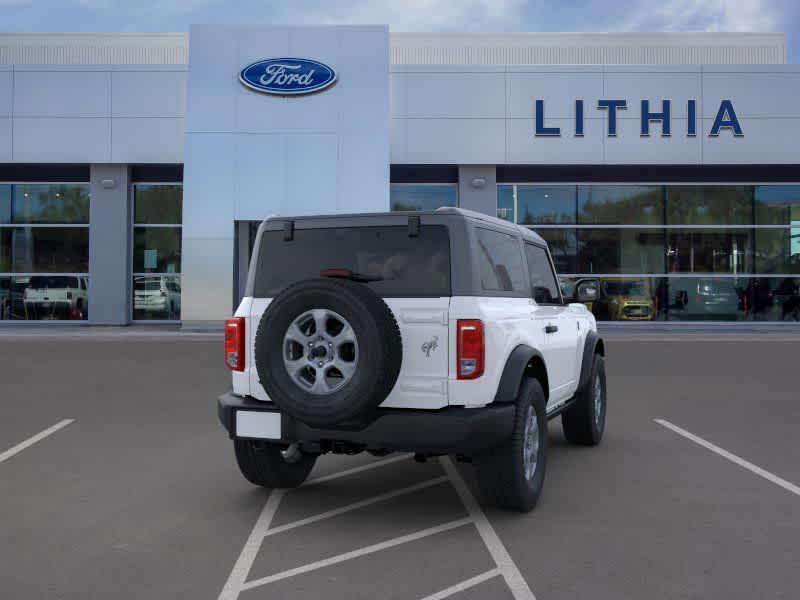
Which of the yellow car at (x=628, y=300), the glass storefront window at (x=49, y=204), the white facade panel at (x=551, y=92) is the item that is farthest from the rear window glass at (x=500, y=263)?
the glass storefront window at (x=49, y=204)

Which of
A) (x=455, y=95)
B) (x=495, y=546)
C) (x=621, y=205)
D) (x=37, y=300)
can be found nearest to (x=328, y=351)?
(x=495, y=546)

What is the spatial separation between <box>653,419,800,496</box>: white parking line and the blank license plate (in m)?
3.62

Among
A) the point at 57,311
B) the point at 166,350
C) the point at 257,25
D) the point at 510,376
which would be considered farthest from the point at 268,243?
the point at 57,311

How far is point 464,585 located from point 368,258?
203 centimetres

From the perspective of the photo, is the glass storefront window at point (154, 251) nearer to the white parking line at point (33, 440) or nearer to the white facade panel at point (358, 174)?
the white facade panel at point (358, 174)

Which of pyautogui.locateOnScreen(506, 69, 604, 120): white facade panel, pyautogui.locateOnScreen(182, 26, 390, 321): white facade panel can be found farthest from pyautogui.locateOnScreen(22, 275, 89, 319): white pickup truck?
pyautogui.locateOnScreen(506, 69, 604, 120): white facade panel

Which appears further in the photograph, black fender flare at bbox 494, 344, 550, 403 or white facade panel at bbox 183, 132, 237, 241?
white facade panel at bbox 183, 132, 237, 241

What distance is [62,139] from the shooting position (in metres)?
24.5

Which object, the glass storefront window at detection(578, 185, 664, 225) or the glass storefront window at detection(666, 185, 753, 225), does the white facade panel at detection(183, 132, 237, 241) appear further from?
the glass storefront window at detection(666, 185, 753, 225)


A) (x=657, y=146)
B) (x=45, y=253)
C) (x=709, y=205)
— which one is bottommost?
(x=45, y=253)

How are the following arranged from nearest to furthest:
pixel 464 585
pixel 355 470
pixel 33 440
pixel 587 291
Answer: pixel 464 585, pixel 355 470, pixel 587 291, pixel 33 440

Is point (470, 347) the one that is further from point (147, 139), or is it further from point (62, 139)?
point (62, 139)

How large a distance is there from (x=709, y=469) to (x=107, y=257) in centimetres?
2210

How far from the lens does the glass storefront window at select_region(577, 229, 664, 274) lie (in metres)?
25.9
